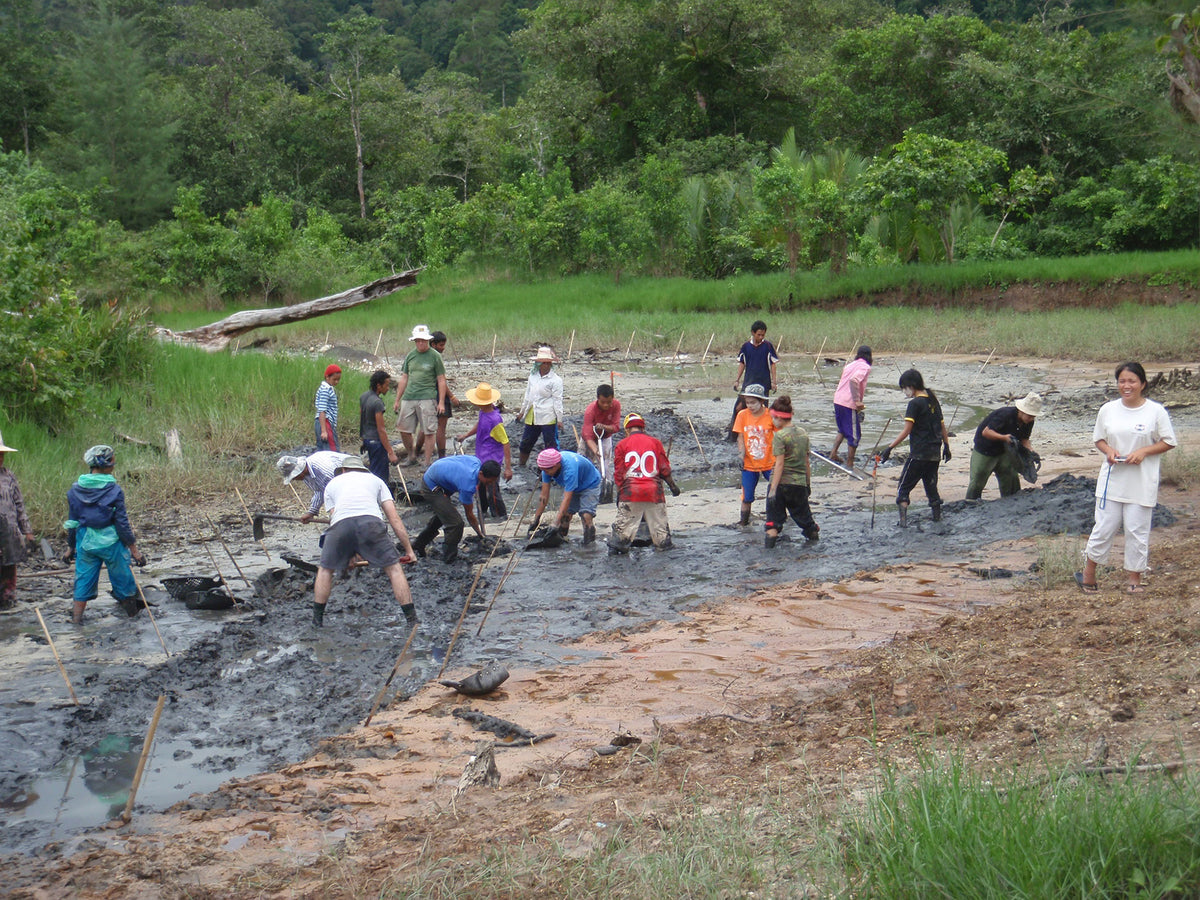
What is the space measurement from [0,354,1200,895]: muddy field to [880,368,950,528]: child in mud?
0.32 m

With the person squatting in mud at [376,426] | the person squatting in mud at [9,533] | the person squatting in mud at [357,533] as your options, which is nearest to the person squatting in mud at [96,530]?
the person squatting in mud at [9,533]

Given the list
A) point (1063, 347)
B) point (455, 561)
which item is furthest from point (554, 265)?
point (455, 561)

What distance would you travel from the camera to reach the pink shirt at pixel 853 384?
506 inches

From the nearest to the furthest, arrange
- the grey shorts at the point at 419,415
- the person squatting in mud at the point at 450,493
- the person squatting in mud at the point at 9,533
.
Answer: the person squatting in mud at the point at 9,533 < the person squatting in mud at the point at 450,493 < the grey shorts at the point at 419,415

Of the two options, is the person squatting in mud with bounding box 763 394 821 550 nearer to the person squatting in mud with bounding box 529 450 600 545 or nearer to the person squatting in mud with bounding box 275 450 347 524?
the person squatting in mud with bounding box 529 450 600 545

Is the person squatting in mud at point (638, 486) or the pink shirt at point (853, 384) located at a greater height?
the pink shirt at point (853, 384)

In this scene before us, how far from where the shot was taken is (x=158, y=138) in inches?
1624

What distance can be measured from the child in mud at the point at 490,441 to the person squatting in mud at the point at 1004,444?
4784 millimetres

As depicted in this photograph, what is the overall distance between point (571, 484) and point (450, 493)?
118cm

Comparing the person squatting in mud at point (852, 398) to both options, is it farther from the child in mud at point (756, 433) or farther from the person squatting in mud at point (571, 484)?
the person squatting in mud at point (571, 484)

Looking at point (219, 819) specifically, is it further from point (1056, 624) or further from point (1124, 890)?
point (1056, 624)

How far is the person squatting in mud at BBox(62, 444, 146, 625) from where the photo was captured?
332 inches

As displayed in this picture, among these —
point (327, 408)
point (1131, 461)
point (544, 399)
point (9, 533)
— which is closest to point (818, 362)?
point (544, 399)

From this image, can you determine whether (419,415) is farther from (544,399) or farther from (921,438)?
(921,438)
